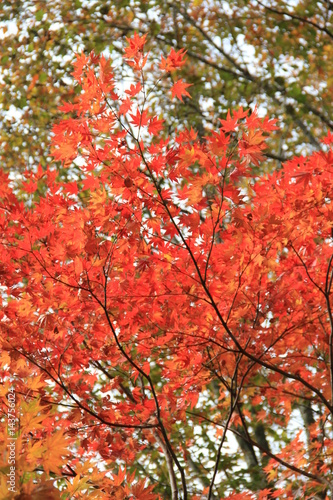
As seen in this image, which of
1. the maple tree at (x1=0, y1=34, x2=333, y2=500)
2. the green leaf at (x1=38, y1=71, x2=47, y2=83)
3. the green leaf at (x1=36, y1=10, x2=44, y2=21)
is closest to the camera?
the maple tree at (x1=0, y1=34, x2=333, y2=500)

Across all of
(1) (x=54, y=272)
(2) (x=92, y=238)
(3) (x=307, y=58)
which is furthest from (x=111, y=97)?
(3) (x=307, y=58)

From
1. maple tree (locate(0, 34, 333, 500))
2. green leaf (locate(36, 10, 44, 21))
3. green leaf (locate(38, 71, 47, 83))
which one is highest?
green leaf (locate(36, 10, 44, 21))

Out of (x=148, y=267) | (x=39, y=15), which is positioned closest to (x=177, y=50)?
(x=39, y=15)

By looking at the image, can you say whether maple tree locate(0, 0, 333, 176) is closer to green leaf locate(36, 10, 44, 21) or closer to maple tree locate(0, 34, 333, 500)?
green leaf locate(36, 10, 44, 21)

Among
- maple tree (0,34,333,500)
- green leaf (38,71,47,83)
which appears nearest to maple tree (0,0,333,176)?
green leaf (38,71,47,83)

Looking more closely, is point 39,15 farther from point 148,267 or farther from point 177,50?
point 148,267

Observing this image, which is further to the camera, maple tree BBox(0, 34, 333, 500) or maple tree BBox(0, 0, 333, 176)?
maple tree BBox(0, 0, 333, 176)

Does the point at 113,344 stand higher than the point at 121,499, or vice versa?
the point at 113,344

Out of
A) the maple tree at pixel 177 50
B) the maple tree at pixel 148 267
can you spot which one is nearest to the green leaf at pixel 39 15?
the maple tree at pixel 177 50

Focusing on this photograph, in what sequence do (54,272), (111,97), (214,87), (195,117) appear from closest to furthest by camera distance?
1. (111,97)
2. (54,272)
3. (195,117)
4. (214,87)

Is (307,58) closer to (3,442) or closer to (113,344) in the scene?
(113,344)

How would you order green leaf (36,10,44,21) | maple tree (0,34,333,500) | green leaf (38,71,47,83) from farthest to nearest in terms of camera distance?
green leaf (38,71,47,83)
green leaf (36,10,44,21)
maple tree (0,34,333,500)

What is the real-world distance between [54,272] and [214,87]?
5.55 meters

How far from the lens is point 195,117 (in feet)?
24.9
